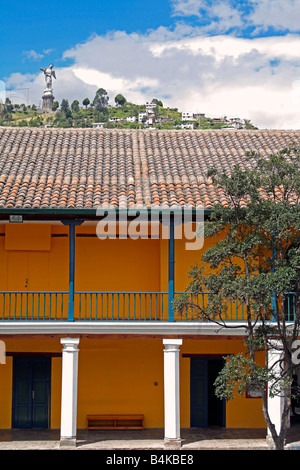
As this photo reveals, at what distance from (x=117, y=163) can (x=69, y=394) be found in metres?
6.01

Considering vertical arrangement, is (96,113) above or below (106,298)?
above

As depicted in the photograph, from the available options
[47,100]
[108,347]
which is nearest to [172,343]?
[108,347]

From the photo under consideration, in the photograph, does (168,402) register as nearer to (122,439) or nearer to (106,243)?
(122,439)

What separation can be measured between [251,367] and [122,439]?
237 inches

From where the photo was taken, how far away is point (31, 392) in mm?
15992

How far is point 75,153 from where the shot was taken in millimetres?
16953

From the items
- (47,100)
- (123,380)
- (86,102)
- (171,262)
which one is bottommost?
(123,380)

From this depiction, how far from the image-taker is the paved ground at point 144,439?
14.2 metres

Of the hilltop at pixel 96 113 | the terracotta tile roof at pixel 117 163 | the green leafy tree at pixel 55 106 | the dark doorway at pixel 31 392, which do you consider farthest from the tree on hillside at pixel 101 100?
the dark doorway at pixel 31 392

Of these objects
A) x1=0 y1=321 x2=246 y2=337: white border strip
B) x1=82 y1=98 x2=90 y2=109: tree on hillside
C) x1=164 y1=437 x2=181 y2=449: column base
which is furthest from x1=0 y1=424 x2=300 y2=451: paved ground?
x1=82 y1=98 x2=90 y2=109: tree on hillside

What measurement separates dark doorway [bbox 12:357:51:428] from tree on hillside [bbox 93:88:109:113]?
99.0m

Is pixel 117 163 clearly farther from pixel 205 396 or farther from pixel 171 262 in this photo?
pixel 205 396

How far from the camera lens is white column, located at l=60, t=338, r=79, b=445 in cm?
1398

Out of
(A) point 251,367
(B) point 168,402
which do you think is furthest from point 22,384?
(A) point 251,367
